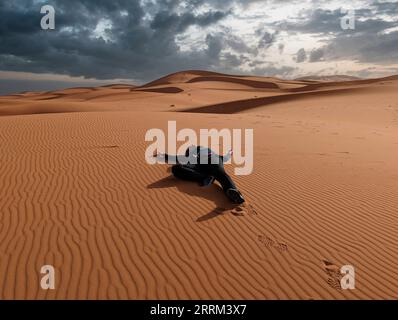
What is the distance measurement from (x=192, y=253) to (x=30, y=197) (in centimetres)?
379

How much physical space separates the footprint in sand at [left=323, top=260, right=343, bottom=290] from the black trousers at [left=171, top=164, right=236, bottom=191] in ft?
9.56

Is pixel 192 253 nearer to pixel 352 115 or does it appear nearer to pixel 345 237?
pixel 345 237

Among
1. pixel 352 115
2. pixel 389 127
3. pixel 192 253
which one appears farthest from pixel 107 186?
pixel 352 115

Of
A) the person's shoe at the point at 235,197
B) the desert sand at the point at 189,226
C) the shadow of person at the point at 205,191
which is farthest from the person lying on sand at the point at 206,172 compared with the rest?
the desert sand at the point at 189,226

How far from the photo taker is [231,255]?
516 centimetres

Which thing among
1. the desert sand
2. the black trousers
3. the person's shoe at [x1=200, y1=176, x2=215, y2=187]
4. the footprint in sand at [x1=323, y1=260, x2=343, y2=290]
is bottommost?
the footprint in sand at [x1=323, y1=260, x2=343, y2=290]

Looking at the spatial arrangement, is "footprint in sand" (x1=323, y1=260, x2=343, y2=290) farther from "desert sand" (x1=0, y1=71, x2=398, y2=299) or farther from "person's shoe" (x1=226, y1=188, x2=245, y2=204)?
"person's shoe" (x1=226, y1=188, x2=245, y2=204)

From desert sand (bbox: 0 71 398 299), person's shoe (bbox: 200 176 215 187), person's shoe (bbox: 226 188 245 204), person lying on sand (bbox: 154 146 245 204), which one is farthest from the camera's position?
person's shoe (bbox: 200 176 215 187)

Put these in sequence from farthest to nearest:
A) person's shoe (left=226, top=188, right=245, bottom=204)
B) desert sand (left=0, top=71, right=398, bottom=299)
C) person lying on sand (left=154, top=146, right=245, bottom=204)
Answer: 1. person lying on sand (left=154, top=146, right=245, bottom=204)
2. person's shoe (left=226, top=188, right=245, bottom=204)
3. desert sand (left=0, top=71, right=398, bottom=299)

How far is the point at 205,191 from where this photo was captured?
7.50 m

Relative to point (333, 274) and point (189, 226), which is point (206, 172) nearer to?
point (189, 226)

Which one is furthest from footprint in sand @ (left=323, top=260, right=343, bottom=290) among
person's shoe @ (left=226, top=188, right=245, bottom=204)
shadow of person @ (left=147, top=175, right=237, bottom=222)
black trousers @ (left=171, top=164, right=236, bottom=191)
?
black trousers @ (left=171, top=164, right=236, bottom=191)

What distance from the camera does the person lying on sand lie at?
23.3 feet

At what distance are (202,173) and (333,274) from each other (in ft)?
13.0
